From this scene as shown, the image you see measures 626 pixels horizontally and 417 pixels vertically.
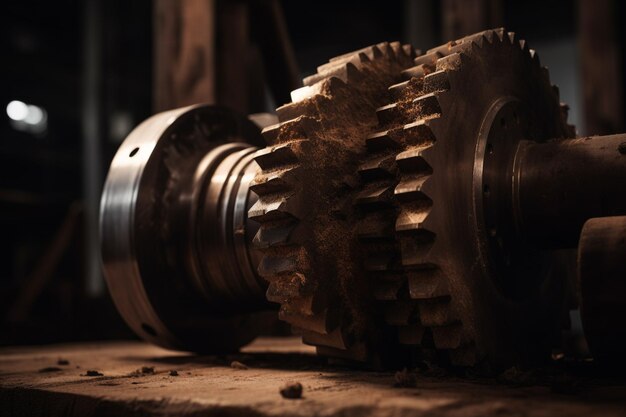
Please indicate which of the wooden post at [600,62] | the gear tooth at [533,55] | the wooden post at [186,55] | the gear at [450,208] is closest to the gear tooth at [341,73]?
the gear at [450,208]

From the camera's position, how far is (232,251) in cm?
170

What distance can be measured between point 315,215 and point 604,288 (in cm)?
54

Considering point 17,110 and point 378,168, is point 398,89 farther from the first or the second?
point 17,110

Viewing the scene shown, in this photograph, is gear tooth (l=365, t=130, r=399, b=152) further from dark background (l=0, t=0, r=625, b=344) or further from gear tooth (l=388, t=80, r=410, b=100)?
dark background (l=0, t=0, r=625, b=344)

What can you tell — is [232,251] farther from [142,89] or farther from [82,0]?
[142,89]

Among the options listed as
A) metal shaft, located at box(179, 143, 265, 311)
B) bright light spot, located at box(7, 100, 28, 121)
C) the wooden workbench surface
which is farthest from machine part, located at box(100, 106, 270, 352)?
bright light spot, located at box(7, 100, 28, 121)

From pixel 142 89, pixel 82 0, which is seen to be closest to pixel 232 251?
pixel 82 0

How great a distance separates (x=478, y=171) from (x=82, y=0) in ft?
28.8

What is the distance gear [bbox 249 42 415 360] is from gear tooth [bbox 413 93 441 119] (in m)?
0.19

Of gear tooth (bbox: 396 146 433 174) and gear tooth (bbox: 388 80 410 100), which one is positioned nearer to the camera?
gear tooth (bbox: 396 146 433 174)

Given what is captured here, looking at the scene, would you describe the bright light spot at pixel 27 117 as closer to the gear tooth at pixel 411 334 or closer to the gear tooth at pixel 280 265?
the gear tooth at pixel 280 265

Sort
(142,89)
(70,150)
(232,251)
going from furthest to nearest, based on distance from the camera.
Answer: (70,150), (142,89), (232,251)

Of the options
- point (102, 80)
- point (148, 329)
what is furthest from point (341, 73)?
point (102, 80)

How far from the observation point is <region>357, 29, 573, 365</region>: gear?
133 centimetres
